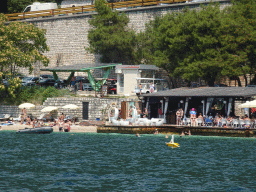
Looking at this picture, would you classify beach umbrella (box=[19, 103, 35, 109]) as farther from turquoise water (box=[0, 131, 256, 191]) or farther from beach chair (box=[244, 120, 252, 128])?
beach chair (box=[244, 120, 252, 128])

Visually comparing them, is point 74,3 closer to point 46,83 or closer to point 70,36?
point 70,36

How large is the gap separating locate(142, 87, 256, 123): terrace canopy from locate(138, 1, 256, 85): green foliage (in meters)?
2.35

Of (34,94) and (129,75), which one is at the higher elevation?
(129,75)

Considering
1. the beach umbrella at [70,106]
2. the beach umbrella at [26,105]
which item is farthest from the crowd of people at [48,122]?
the beach umbrella at [70,106]

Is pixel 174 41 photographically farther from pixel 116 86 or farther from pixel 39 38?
pixel 39 38

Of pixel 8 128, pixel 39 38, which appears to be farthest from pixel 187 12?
pixel 8 128

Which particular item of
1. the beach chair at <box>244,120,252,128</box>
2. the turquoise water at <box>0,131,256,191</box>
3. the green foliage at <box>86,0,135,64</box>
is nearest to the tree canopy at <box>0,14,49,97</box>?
the green foliage at <box>86,0,135,64</box>

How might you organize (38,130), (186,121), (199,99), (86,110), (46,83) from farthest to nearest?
1. (46,83)
2. (86,110)
3. (199,99)
4. (38,130)
5. (186,121)

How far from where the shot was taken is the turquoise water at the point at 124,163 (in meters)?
22.9

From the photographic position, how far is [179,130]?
131 ft

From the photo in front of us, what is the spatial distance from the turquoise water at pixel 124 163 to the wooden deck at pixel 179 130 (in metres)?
0.49

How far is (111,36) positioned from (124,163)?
2725cm

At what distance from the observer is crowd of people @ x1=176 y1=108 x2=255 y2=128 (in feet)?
127

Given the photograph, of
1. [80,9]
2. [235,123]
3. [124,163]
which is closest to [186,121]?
[235,123]
